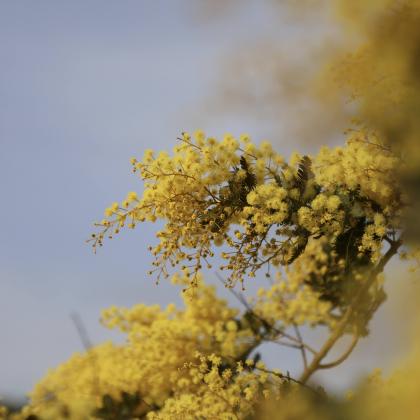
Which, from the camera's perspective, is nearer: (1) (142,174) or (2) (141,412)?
(1) (142,174)

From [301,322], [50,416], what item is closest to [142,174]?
[301,322]

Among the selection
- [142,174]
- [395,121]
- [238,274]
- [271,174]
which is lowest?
[395,121]

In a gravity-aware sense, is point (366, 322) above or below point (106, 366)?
below

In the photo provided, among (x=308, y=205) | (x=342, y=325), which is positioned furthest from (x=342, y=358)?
(x=308, y=205)

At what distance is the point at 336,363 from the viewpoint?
4.62 m

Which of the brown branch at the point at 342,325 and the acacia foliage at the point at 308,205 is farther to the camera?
the brown branch at the point at 342,325

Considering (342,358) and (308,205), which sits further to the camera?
(342,358)

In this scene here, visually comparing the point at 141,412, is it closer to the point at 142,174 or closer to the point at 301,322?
the point at 301,322

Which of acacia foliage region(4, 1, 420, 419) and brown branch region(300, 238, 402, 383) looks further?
brown branch region(300, 238, 402, 383)

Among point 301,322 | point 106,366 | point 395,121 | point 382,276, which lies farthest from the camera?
point 106,366

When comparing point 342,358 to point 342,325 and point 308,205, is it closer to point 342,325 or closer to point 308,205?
point 342,325

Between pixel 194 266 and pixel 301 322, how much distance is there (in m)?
2.40

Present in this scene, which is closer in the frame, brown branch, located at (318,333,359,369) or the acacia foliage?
the acacia foliage

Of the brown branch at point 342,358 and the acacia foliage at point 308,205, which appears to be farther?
the brown branch at point 342,358
